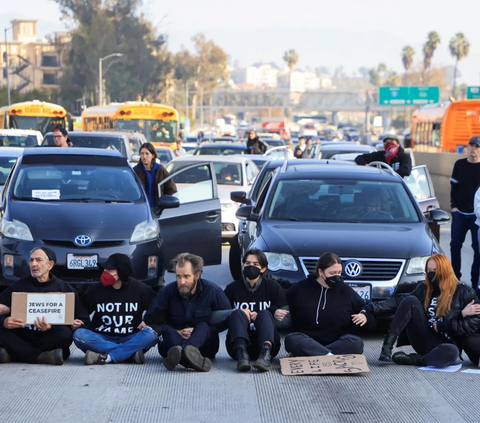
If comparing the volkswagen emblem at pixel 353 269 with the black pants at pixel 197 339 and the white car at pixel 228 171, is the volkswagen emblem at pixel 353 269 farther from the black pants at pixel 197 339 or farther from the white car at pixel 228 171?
the white car at pixel 228 171

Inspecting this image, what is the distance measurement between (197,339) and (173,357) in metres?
0.35

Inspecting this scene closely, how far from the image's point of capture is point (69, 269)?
994 centimetres

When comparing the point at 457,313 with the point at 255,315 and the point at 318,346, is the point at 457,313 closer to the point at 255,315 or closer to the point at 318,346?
the point at 318,346

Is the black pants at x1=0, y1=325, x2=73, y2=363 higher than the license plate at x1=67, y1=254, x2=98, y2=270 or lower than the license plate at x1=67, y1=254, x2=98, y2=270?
lower

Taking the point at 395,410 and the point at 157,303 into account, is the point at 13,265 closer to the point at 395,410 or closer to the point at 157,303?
the point at 157,303

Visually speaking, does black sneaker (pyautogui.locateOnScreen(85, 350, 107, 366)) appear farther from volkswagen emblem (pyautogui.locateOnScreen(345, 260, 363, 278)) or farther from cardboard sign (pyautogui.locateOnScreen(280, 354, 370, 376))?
volkswagen emblem (pyautogui.locateOnScreen(345, 260, 363, 278))

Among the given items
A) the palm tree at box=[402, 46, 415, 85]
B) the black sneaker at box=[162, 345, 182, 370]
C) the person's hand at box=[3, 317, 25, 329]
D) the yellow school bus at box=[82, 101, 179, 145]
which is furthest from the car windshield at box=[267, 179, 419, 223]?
the palm tree at box=[402, 46, 415, 85]

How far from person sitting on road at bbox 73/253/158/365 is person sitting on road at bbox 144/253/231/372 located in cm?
14

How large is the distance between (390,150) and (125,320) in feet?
23.4

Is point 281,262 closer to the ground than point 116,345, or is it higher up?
higher up

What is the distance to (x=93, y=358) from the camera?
771 cm

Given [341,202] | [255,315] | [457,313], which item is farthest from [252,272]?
[341,202]

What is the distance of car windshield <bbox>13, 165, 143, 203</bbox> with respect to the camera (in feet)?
35.9

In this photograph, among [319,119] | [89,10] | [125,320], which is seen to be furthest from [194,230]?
[319,119]
